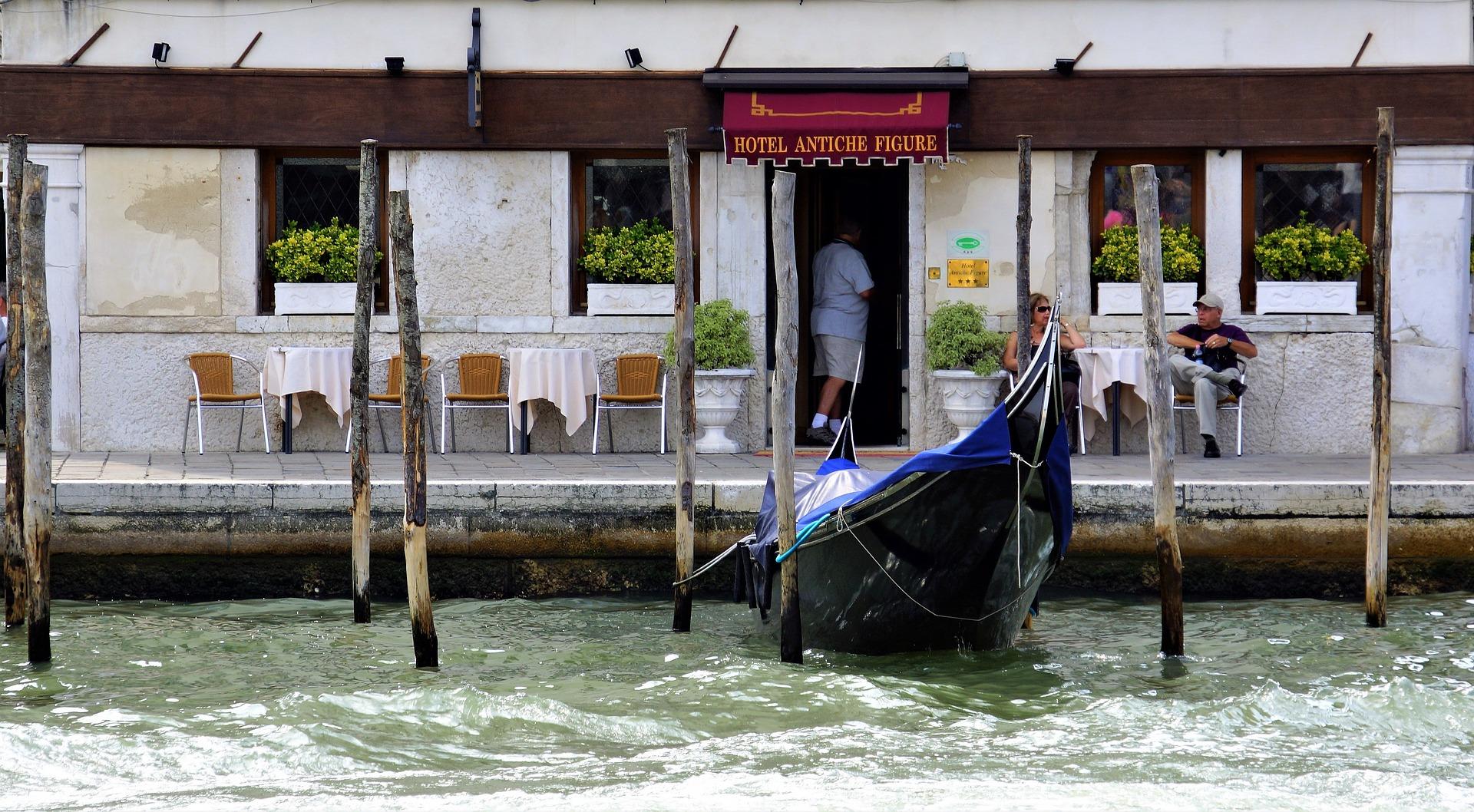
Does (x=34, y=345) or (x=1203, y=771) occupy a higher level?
(x=34, y=345)

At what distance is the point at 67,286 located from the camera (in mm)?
11656

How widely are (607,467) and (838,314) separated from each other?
2.41m

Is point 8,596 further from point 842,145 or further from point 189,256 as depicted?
point 842,145

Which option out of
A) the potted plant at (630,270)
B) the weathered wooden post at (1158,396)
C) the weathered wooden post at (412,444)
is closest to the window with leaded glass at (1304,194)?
the potted plant at (630,270)

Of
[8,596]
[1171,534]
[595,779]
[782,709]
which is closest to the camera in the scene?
[595,779]

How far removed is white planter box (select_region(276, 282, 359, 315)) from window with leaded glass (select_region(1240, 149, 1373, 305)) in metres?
6.27

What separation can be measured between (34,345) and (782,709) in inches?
143

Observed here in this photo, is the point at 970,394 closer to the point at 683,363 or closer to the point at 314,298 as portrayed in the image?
the point at 683,363

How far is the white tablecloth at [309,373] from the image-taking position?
11.3 m

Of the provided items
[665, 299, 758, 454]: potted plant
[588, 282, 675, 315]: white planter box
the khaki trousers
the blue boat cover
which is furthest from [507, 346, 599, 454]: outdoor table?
the khaki trousers

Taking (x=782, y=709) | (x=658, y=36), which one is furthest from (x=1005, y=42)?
(x=782, y=709)

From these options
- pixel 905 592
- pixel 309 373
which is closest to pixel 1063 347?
pixel 905 592

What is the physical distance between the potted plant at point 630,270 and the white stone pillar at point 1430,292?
5042 millimetres

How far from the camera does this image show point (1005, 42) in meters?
11.9
